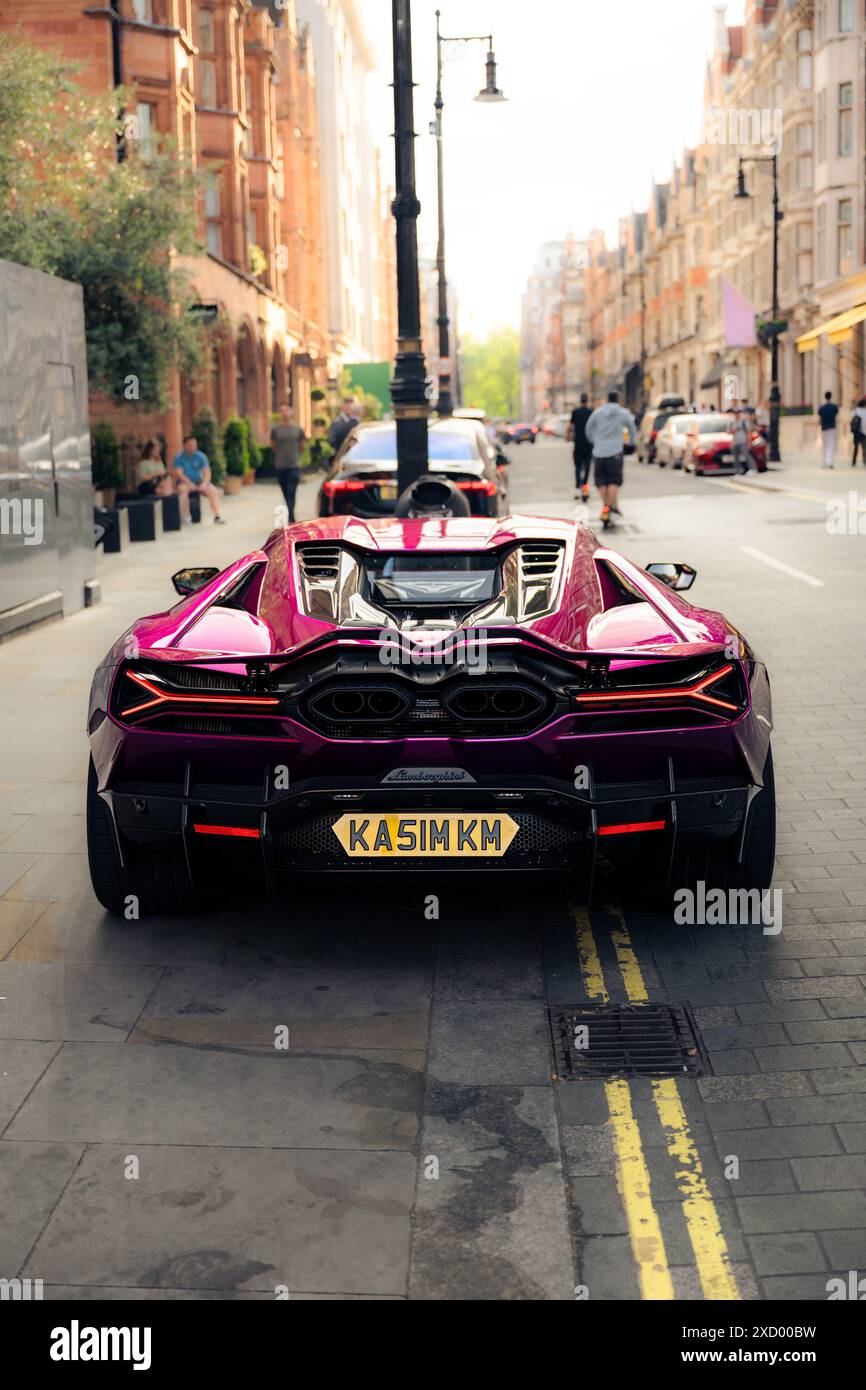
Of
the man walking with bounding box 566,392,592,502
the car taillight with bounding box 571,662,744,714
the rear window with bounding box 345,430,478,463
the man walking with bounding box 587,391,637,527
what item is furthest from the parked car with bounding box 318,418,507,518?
the car taillight with bounding box 571,662,744,714

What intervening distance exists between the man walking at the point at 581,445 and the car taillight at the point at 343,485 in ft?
31.6

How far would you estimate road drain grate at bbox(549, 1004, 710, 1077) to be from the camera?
4.47 m

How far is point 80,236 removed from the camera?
80.3 feet

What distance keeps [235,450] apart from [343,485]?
21192 millimetres

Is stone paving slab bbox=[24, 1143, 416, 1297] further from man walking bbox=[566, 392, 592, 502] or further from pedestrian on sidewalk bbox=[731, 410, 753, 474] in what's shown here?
pedestrian on sidewalk bbox=[731, 410, 753, 474]

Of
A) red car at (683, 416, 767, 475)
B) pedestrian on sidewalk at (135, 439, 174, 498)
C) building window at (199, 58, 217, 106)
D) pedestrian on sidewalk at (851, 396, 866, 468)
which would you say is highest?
building window at (199, 58, 217, 106)

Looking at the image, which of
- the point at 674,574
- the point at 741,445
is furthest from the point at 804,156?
the point at 674,574

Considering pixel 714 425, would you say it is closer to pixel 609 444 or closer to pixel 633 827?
pixel 609 444

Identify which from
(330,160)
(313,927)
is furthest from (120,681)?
(330,160)

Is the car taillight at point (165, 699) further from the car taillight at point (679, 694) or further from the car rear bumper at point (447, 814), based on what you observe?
the car taillight at point (679, 694)

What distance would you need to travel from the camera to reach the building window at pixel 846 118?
172ft

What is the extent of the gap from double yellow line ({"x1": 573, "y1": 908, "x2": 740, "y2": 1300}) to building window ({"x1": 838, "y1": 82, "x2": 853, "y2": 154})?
5388 cm

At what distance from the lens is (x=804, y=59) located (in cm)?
5781
